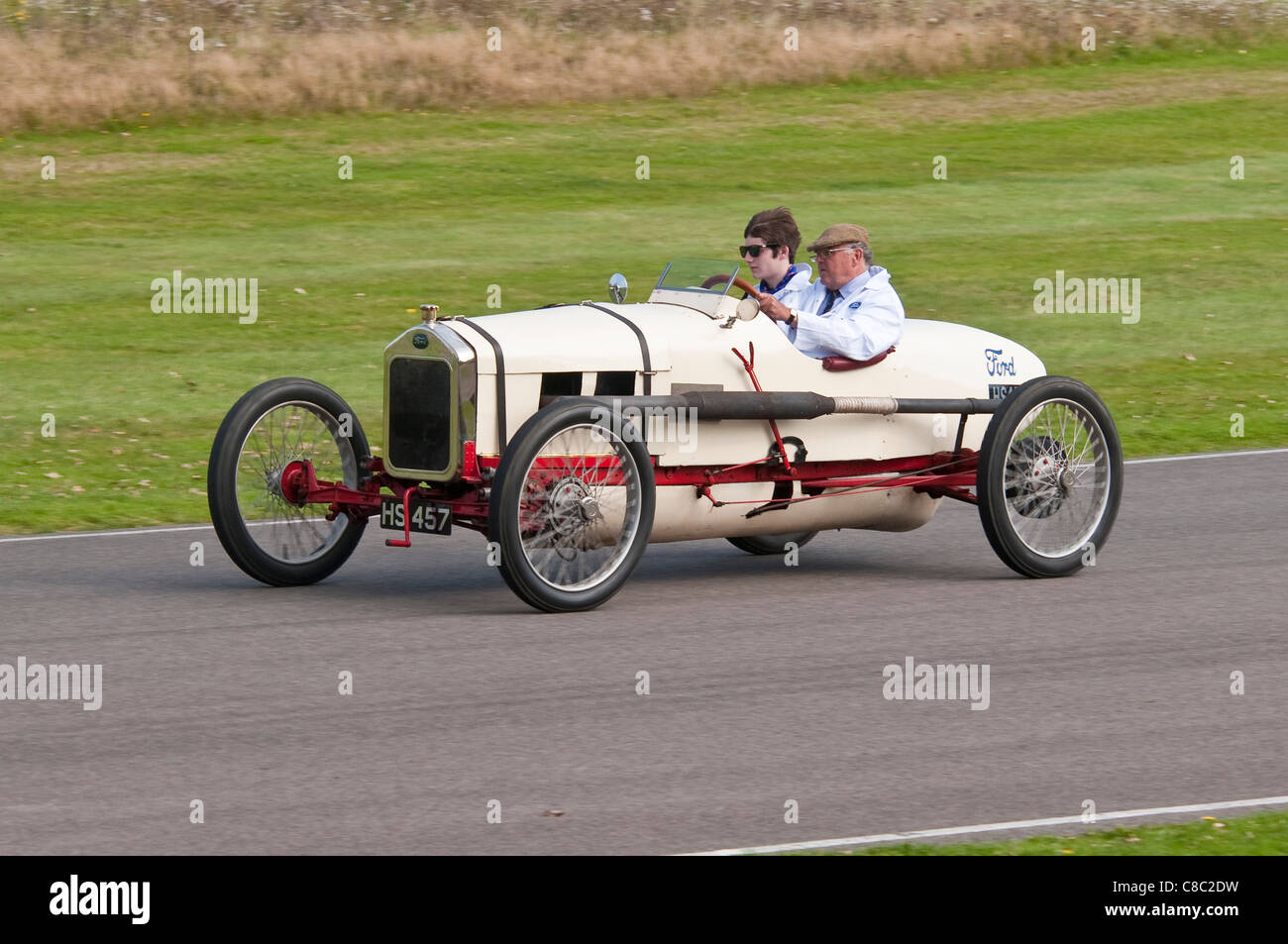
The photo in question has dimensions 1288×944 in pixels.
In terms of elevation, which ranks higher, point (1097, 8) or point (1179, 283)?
point (1097, 8)

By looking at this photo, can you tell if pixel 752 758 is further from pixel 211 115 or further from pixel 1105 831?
pixel 211 115

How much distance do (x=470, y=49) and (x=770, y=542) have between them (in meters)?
17.3

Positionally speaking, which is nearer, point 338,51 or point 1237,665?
point 1237,665

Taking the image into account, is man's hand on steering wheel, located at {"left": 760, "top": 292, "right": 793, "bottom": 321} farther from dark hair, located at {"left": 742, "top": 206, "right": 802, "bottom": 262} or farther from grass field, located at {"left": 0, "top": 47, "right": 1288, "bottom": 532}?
grass field, located at {"left": 0, "top": 47, "right": 1288, "bottom": 532}

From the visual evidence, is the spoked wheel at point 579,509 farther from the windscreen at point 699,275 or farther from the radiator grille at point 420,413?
the windscreen at point 699,275

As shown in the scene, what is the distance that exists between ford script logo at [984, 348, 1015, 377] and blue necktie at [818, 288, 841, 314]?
829 mm

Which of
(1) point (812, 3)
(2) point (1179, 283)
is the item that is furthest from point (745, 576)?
(1) point (812, 3)

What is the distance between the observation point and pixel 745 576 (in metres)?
10.5

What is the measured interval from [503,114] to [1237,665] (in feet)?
62.1

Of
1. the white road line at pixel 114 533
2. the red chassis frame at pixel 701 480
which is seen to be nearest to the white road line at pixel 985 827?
the red chassis frame at pixel 701 480

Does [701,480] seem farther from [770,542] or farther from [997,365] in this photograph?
[997,365]

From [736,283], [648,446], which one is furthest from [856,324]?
[648,446]

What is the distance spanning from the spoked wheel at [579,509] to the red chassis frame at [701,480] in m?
0.12

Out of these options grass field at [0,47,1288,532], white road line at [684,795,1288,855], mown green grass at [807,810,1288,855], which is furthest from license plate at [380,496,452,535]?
mown green grass at [807,810,1288,855]
